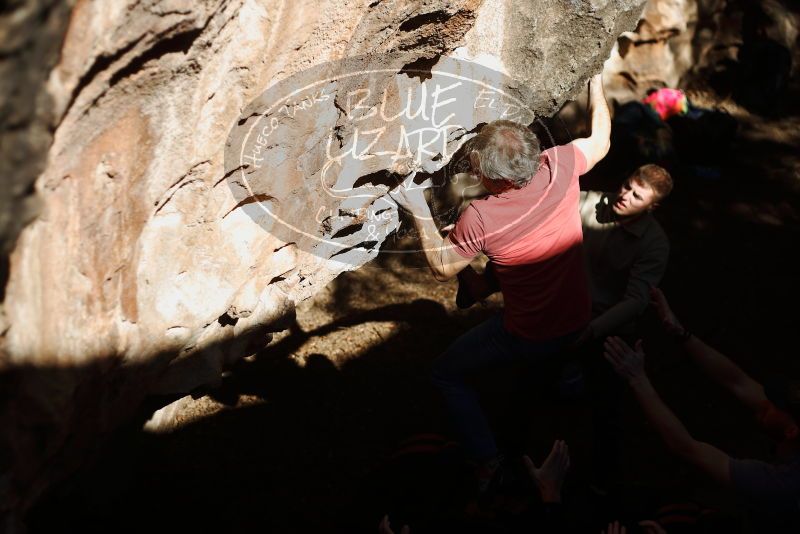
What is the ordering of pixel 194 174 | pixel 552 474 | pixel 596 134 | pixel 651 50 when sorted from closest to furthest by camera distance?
pixel 194 174
pixel 552 474
pixel 596 134
pixel 651 50

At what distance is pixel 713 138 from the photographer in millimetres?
5238

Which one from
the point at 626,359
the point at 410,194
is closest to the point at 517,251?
the point at 626,359

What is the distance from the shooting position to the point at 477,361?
8.83 feet

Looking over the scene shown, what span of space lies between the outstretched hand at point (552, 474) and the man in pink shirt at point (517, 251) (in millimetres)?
416

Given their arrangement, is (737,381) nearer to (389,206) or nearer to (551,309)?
(551,309)

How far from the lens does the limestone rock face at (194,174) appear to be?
5.41ft

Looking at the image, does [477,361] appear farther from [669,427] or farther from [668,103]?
[668,103]

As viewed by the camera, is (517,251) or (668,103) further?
(668,103)

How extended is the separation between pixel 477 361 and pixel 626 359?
621mm

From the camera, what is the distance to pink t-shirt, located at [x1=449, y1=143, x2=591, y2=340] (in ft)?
7.72

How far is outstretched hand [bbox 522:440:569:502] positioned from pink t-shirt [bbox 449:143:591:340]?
1.46ft

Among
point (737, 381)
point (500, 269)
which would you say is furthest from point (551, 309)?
point (737, 381)

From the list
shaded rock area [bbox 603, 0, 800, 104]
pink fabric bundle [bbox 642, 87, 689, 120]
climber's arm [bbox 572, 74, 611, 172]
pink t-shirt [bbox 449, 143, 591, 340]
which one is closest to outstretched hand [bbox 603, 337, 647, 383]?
pink t-shirt [bbox 449, 143, 591, 340]

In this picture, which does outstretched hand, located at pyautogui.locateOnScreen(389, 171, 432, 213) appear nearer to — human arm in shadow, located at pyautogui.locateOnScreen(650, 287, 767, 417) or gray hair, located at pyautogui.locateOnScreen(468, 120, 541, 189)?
gray hair, located at pyautogui.locateOnScreen(468, 120, 541, 189)
